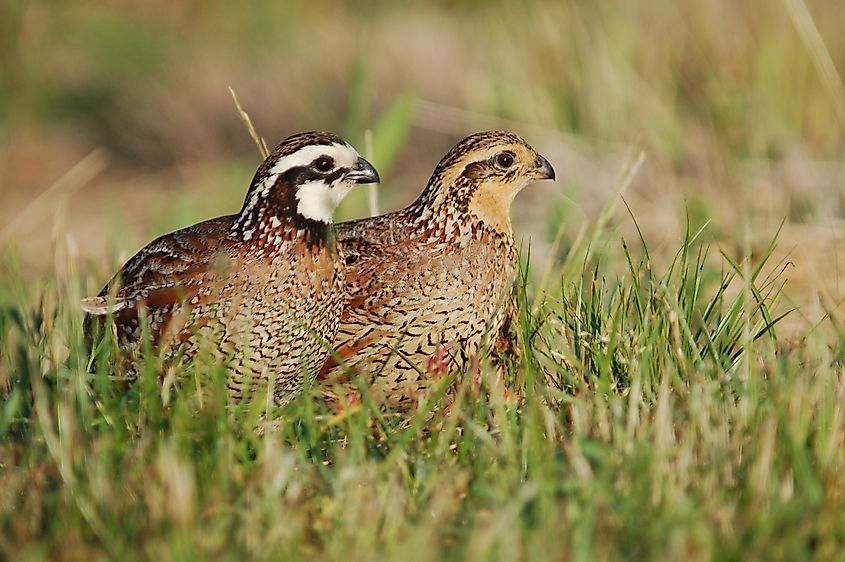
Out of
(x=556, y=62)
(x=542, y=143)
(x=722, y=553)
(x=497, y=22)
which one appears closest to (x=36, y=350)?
(x=722, y=553)

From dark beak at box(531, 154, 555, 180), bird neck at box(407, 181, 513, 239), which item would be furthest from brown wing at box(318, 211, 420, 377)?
dark beak at box(531, 154, 555, 180)

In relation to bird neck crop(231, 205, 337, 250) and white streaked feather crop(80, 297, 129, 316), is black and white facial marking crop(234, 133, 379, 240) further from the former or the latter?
white streaked feather crop(80, 297, 129, 316)

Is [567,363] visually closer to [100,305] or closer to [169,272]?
[169,272]

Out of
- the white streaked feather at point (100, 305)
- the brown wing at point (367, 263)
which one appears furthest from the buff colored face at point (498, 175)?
the white streaked feather at point (100, 305)

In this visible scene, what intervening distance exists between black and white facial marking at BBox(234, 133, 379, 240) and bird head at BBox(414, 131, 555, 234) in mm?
453

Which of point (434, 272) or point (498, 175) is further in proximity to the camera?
point (498, 175)

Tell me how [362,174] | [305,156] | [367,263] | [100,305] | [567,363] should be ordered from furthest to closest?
[367,263], [100,305], [362,174], [305,156], [567,363]

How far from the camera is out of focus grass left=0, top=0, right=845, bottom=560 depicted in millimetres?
3020

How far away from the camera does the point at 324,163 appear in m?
4.45

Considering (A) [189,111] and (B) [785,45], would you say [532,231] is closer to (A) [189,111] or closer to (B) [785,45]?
(B) [785,45]

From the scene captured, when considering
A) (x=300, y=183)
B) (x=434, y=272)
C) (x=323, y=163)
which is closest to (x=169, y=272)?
(x=300, y=183)

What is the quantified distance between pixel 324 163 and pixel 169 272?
0.65 meters

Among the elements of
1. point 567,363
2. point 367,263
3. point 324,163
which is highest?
point 324,163

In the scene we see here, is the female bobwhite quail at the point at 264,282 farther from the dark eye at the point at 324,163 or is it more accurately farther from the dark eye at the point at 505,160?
the dark eye at the point at 505,160
